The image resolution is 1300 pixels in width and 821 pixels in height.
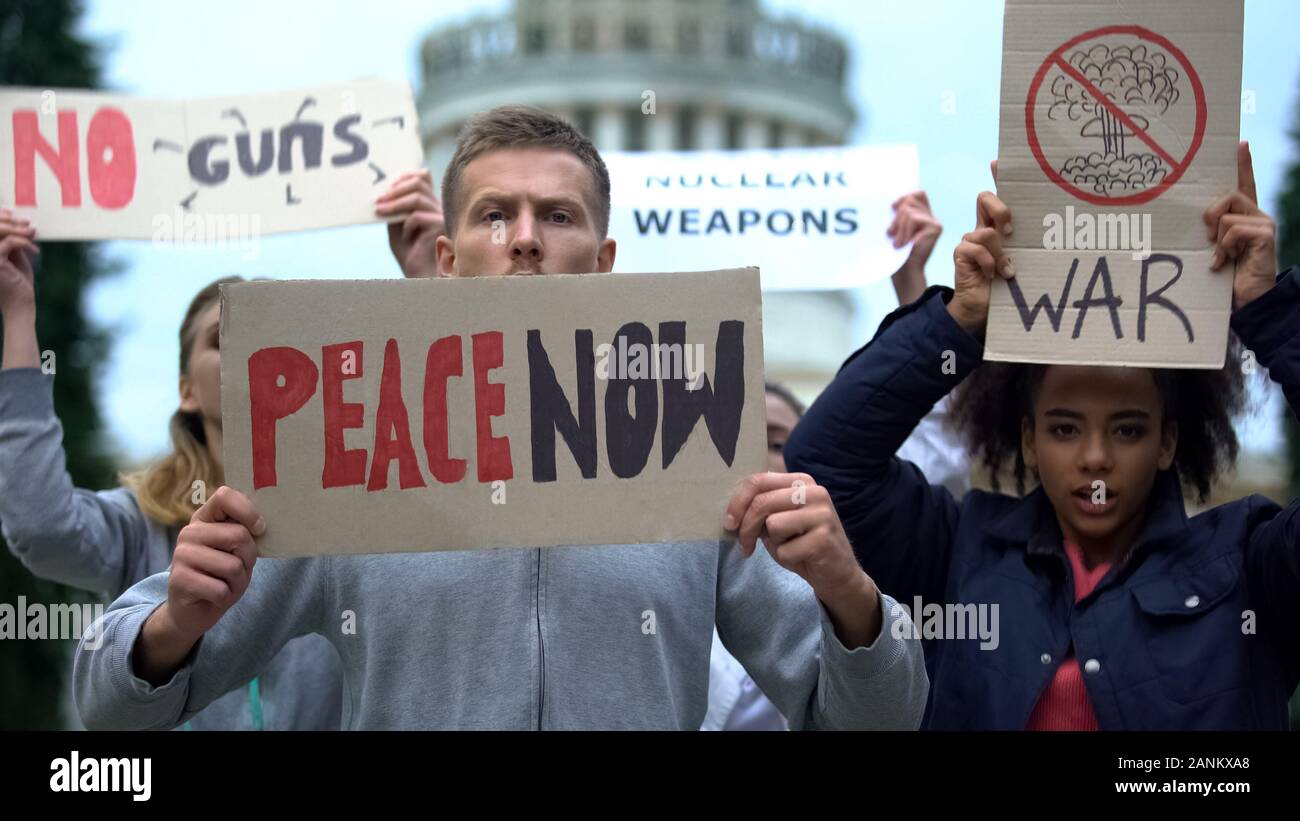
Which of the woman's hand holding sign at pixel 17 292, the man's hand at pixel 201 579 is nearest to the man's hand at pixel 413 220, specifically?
the woman's hand holding sign at pixel 17 292

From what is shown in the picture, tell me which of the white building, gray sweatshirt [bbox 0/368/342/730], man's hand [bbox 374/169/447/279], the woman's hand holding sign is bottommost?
gray sweatshirt [bbox 0/368/342/730]

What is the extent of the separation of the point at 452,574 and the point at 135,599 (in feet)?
1.49

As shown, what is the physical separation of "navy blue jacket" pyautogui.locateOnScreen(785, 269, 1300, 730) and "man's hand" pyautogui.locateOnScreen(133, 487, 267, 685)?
113 cm

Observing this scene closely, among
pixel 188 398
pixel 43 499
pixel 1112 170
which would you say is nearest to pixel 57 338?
pixel 188 398

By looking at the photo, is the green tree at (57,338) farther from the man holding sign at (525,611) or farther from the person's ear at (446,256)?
the man holding sign at (525,611)

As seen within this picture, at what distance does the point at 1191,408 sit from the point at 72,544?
217cm

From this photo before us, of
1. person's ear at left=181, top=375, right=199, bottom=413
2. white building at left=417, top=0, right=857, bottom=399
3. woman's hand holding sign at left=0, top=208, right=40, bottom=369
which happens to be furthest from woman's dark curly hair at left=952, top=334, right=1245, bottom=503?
white building at left=417, top=0, right=857, bottom=399

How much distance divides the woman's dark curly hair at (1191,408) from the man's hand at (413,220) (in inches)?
51.9

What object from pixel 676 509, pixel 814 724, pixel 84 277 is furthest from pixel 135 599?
pixel 84 277

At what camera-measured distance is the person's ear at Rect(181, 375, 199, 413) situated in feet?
12.2

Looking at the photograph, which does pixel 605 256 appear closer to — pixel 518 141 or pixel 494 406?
pixel 518 141

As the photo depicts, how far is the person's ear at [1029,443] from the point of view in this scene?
10.1 ft

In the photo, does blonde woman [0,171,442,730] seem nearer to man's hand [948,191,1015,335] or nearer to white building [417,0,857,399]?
man's hand [948,191,1015,335]
